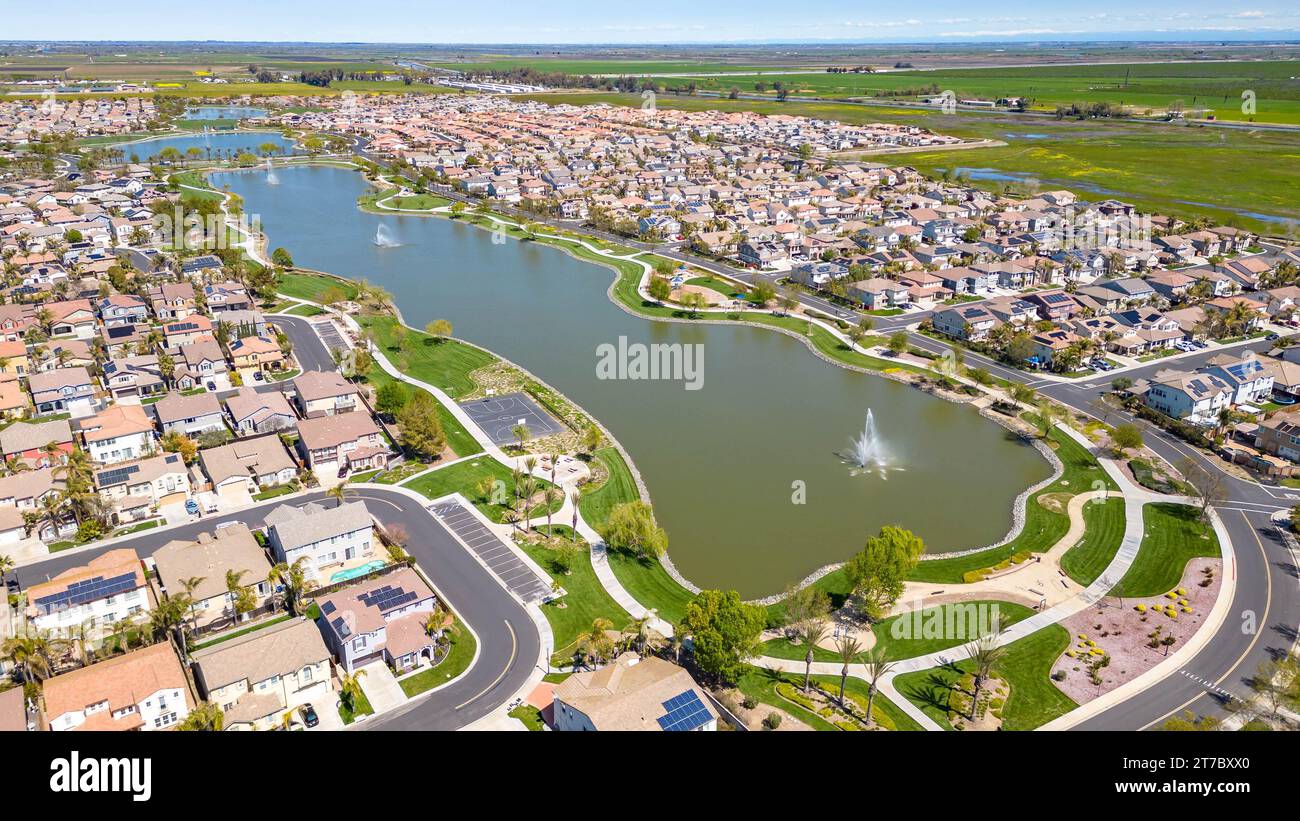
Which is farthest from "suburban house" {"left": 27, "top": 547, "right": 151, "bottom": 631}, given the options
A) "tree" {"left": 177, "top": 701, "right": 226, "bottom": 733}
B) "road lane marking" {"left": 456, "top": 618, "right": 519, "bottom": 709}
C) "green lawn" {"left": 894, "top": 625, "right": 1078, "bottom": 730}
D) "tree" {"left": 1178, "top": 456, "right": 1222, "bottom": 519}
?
"tree" {"left": 1178, "top": 456, "right": 1222, "bottom": 519}

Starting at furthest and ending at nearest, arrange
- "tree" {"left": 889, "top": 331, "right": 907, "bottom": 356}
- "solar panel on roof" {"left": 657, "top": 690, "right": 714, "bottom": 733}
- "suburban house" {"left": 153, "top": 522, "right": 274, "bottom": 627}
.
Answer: "tree" {"left": 889, "top": 331, "right": 907, "bottom": 356}, "suburban house" {"left": 153, "top": 522, "right": 274, "bottom": 627}, "solar panel on roof" {"left": 657, "top": 690, "right": 714, "bottom": 733}

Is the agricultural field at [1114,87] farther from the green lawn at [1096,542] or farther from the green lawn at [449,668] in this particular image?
the green lawn at [449,668]

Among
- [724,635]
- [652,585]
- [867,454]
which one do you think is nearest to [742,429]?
[867,454]

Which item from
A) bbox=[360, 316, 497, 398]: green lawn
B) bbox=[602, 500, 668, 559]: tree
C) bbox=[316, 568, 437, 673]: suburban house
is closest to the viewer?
bbox=[316, 568, 437, 673]: suburban house

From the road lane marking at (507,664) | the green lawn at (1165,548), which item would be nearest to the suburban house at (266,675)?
the road lane marking at (507,664)

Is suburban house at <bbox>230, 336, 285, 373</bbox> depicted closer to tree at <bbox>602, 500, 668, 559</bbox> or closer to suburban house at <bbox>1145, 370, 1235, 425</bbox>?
tree at <bbox>602, 500, 668, 559</bbox>

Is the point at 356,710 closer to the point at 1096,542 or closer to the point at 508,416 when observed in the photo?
the point at 508,416

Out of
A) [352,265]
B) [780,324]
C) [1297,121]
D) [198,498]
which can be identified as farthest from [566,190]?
[1297,121]
